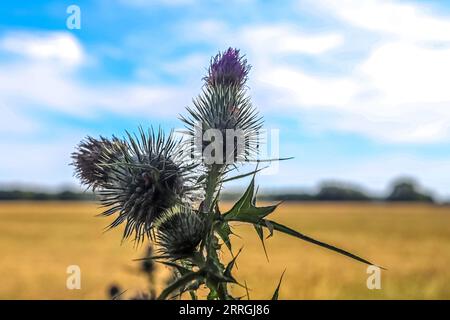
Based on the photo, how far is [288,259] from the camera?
96.1 ft

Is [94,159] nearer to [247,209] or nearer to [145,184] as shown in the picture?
[145,184]

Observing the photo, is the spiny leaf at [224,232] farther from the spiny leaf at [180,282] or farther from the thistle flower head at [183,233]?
the spiny leaf at [180,282]

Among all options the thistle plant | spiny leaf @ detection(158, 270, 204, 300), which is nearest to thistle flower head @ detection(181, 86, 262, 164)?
the thistle plant

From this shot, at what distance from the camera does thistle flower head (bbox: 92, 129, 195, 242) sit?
2691 mm

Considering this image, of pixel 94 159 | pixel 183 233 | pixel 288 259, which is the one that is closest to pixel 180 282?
pixel 183 233

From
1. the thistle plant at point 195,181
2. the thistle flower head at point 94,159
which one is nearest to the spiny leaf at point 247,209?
the thistle plant at point 195,181

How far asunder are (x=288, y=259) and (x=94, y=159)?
27.1m

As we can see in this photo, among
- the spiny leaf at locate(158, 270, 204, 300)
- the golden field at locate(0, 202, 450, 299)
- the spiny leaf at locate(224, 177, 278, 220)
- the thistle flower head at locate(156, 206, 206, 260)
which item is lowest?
Result: the golden field at locate(0, 202, 450, 299)

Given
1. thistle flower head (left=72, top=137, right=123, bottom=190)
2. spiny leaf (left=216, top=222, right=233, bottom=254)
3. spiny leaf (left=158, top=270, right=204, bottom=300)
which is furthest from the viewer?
thistle flower head (left=72, top=137, right=123, bottom=190)

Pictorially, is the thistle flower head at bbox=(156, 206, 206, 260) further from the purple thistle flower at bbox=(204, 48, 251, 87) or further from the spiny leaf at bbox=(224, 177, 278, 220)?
the purple thistle flower at bbox=(204, 48, 251, 87)

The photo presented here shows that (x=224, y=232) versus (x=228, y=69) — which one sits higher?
(x=228, y=69)

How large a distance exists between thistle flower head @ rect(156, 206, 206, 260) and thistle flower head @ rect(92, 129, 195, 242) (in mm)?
153

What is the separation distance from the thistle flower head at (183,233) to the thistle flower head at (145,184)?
0.15 m

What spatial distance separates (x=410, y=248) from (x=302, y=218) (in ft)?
74.3
